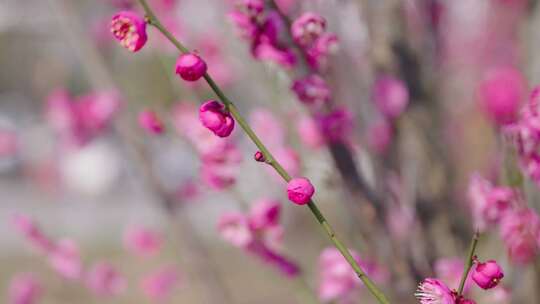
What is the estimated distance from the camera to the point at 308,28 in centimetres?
166

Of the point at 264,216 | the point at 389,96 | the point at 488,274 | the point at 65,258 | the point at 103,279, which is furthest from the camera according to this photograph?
the point at 103,279

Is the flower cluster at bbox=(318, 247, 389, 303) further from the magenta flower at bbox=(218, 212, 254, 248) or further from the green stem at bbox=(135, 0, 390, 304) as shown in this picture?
the green stem at bbox=(135, 0, 390, 304)

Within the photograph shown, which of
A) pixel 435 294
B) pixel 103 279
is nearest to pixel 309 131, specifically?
pixel 435 294

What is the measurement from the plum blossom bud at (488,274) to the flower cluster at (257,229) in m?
0.77

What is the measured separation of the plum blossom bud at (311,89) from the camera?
1.73m

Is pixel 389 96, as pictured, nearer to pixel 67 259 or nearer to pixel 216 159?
pixel 216 159

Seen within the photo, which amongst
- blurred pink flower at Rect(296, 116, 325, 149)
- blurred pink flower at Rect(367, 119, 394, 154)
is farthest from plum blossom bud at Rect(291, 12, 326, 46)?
blurred pink flower at Rect(367, 119, 394, 154)

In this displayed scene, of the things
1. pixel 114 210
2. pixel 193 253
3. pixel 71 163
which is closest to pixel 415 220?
pixel 193 253

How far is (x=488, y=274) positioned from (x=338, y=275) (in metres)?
0.83

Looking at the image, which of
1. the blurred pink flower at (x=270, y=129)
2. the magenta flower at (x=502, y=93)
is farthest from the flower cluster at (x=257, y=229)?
the magenta flower at (x=502, y=93)

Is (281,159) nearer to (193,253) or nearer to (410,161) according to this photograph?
(410,161)

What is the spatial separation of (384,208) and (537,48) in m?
0.57

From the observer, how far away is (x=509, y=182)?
182cm

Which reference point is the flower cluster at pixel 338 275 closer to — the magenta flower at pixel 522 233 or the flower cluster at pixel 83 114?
the magenta flower at pixel 522 233
